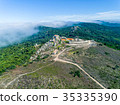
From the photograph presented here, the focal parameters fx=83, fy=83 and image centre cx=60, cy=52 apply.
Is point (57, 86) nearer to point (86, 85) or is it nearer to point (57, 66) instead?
point (86, 85)

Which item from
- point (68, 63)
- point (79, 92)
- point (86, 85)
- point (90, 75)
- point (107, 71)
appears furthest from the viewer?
point (68, 63)

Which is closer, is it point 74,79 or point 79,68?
point 74,79

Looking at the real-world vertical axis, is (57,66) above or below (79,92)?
below

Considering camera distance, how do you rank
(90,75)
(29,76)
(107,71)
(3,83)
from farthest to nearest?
(107,71)
(90,75)
(29,76)
(3,83)

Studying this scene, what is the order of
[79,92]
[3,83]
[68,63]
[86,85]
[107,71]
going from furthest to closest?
[68,63]
[107,71]
[86,85]
[3,83]
[79,92]

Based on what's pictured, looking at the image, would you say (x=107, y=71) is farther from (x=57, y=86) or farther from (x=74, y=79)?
(x=57, y=86)

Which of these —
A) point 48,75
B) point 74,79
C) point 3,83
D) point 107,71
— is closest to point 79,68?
point 74,79

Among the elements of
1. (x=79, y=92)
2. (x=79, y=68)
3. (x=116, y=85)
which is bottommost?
(x=116, y=85)

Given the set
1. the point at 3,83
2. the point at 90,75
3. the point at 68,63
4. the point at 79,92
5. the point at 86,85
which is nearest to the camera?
the point at 79,92

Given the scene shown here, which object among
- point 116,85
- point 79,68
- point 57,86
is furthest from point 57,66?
point 116,85
